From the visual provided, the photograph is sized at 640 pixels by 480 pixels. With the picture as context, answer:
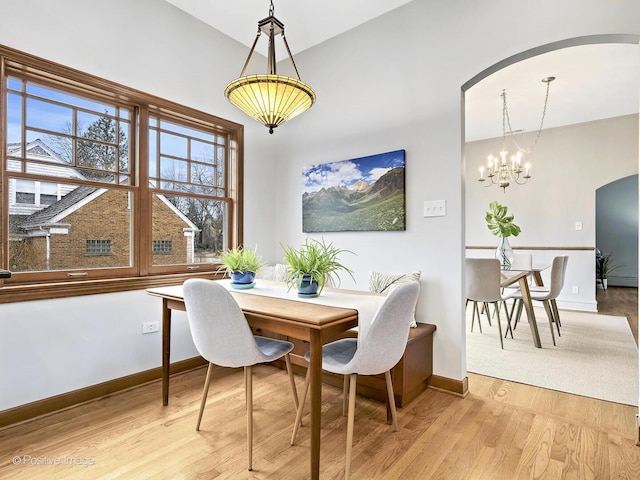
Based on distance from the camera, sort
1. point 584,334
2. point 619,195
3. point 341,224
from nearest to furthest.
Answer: point 341,224, point 584,334, point 619,195

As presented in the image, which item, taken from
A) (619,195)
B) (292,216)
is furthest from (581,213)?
(292,216)

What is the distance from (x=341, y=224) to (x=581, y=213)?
4399mm

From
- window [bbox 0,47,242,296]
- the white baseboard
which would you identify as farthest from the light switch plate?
the white baseboard

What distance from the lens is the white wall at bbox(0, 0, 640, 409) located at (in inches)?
85.1

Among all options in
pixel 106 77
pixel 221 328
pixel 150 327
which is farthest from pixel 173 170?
→ pixel 221 328

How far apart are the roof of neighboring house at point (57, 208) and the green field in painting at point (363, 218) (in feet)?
6.01

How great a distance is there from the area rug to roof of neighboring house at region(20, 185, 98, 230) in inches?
A: 132

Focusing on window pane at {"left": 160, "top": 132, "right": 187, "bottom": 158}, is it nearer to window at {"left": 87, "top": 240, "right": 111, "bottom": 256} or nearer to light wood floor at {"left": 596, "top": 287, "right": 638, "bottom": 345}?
window at {"left": 87, "top": 240, "right": 111, "bottom": 256}

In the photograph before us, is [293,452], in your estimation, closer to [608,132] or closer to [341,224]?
[341,224]

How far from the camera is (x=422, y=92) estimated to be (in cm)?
272

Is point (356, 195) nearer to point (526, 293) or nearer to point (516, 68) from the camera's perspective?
point (526, 293)

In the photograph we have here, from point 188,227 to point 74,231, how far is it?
0.88 m

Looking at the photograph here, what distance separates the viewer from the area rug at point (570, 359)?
2.66m

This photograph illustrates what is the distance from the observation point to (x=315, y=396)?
1524 mm
